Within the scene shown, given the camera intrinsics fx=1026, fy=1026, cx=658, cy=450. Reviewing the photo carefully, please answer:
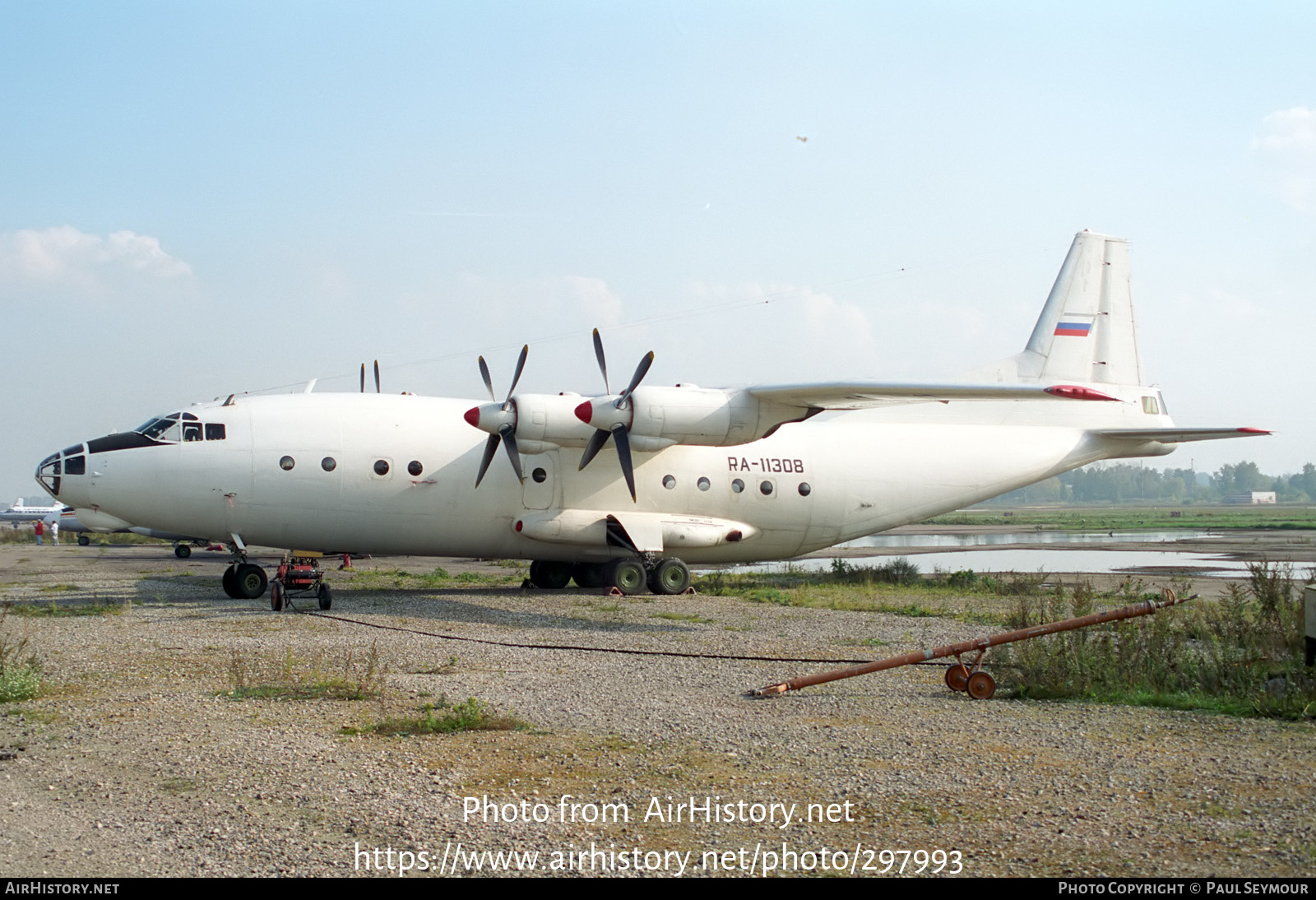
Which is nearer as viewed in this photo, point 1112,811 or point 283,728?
point 1112,811

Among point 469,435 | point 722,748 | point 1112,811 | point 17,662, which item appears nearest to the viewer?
point 1112,811

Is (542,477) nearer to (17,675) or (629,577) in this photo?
(629,577)

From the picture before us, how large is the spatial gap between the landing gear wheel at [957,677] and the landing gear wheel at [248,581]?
1535 cm

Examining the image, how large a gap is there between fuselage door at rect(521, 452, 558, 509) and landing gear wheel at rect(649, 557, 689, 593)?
9.25ft

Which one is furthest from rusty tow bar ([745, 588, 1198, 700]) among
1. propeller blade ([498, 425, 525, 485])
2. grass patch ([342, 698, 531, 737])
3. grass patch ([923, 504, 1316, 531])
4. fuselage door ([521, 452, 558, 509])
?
grass patch ([923, 504, 1316, 531])

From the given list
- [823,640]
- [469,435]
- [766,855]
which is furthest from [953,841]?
[469,435]

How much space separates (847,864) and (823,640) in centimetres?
938

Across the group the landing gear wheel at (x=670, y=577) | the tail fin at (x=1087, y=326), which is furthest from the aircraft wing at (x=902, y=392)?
the tail fin at (x=1087, y=326)

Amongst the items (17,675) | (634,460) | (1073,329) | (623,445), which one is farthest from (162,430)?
(1073,329)

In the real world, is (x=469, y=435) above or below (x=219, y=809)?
above

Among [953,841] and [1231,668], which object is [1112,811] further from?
[1231,668]

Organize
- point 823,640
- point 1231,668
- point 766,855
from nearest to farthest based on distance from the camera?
point 766,855 → point 1231,668 → point 823,640

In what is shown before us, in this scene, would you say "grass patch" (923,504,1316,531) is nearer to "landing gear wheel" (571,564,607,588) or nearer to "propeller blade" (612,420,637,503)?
"landing gear wheel" (571,564,607,588)
